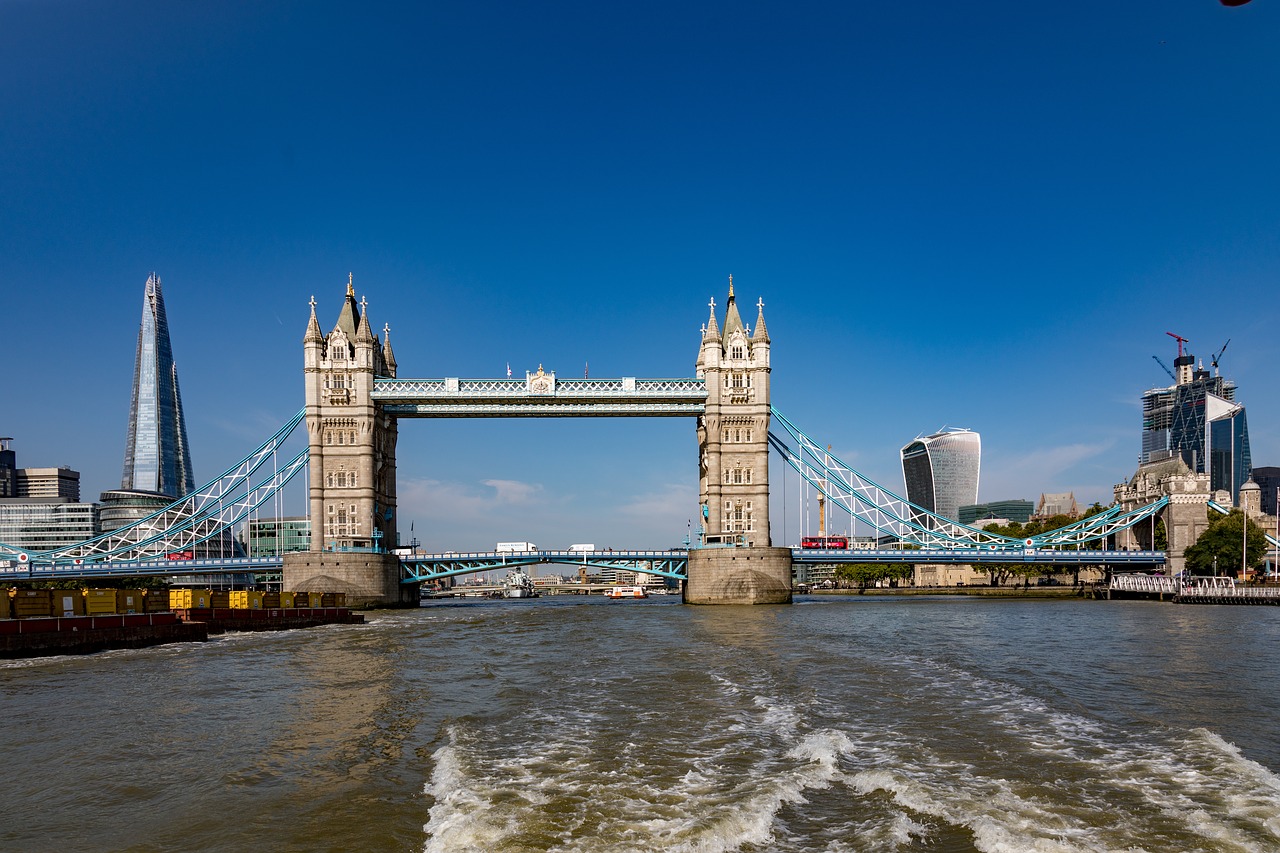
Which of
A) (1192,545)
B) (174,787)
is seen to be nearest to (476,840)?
(174,787)

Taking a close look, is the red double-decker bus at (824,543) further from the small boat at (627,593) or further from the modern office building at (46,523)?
the modern office building at (46,523)

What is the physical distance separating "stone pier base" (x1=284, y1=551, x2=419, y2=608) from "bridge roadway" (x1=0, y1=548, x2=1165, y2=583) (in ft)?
20.7

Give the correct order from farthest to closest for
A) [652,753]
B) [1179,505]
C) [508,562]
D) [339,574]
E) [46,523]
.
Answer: [46,523] < [1179,505] < [508,562] < [339,574] < [652,753]

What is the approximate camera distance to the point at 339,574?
3007 inches

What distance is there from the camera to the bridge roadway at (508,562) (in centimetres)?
8200

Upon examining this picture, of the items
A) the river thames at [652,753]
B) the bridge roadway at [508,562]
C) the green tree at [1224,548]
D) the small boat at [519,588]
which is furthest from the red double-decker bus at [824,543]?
the small boat at [519,588]

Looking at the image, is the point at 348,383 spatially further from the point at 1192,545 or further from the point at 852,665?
the point at 1192,545

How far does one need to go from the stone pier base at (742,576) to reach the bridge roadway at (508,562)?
5043 millimetres

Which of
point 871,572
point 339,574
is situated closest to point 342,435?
point 339,574

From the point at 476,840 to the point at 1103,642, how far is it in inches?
1396

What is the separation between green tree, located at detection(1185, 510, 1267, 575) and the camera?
9075cm

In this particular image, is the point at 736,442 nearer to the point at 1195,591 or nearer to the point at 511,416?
the point at 511,416

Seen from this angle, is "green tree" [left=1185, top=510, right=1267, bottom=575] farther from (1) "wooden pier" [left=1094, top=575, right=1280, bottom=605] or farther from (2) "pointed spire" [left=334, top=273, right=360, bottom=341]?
(2) "pointed spire" [left=334, top=273, right=360, bottom=341]

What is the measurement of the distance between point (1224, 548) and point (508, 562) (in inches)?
2807
